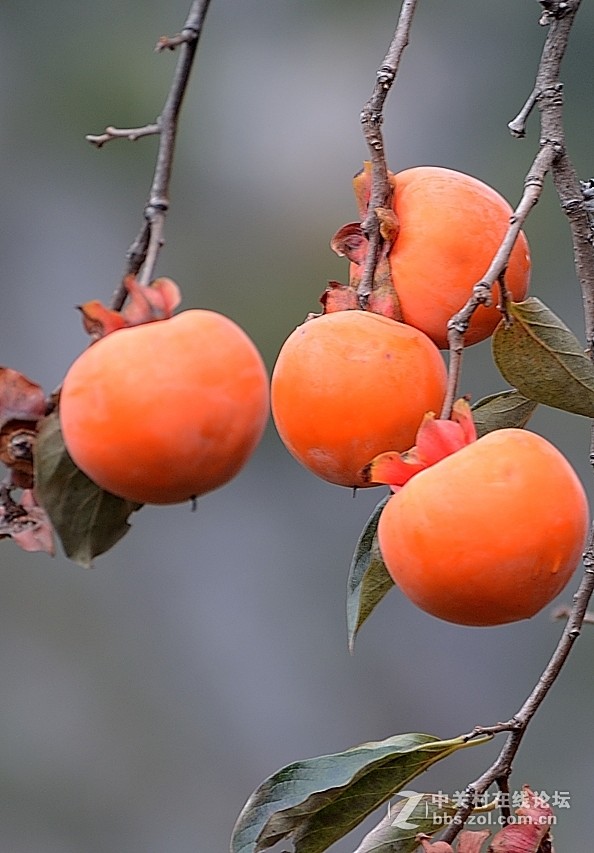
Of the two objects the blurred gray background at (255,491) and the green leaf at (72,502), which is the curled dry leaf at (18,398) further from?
the blurred gray background at (255,491)

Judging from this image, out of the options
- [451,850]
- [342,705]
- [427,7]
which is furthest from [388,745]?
[427,7]

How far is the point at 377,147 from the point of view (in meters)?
0.76

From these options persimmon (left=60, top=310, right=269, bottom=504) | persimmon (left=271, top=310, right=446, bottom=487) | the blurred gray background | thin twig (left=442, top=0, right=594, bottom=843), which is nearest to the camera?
persimmon (left=60, top=310, right=269, bottom=504)

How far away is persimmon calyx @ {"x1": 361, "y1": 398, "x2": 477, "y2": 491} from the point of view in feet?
2.15

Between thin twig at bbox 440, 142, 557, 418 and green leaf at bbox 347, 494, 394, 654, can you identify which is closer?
thin twig at bbox 440, 142, 557, 418

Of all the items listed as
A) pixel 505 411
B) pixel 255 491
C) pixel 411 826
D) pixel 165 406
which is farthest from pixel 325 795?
pixel 255 491

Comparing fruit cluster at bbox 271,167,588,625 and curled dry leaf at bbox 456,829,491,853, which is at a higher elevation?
fruit cluster at bbox 271,167,588,625

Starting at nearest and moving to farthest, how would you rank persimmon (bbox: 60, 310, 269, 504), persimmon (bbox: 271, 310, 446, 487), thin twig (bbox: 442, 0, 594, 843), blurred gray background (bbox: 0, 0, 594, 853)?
persimmon (bbox: 60, 310, 269, 504)
persimmon (bbox: 271, 310, 446, 487)
thin twig (bbox: 442, 0, 594, 843)
blurred gray background (bbox: 0, 0, 594, 853)

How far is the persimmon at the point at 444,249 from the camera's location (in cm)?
76

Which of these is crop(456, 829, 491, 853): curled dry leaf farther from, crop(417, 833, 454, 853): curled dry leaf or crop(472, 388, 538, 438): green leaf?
crop(472, 388, 538, 438): green leaf

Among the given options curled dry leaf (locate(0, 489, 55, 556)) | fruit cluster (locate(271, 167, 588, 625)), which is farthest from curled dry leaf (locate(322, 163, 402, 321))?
curled dry leaf (locate(0, 489, 55, 556))

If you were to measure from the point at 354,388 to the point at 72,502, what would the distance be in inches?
6.8

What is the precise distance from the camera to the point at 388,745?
3.02 feet

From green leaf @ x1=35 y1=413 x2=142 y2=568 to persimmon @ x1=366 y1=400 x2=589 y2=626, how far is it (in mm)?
156
